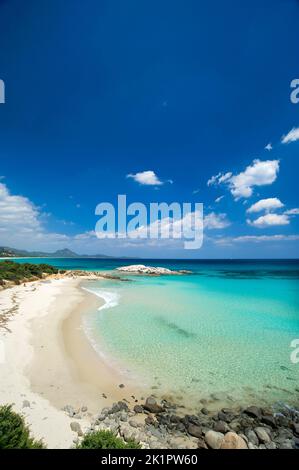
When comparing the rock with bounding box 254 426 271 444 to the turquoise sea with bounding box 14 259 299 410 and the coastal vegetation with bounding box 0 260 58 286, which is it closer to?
the turquoise sea with bounding box 14 259 299 410

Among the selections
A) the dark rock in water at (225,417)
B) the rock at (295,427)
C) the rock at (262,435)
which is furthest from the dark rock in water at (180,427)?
the rock at (295,427)

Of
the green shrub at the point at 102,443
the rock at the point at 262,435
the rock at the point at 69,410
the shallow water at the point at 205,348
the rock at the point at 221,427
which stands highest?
the green shrub at the point at 102,443

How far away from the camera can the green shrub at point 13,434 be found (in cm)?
447

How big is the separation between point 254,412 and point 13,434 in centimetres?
648

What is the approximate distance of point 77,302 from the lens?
71.8 ft

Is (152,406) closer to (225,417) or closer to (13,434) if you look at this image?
(225,417)

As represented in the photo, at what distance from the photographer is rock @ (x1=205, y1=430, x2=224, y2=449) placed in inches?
220

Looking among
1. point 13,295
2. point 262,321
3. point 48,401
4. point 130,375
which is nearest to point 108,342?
point 130,375

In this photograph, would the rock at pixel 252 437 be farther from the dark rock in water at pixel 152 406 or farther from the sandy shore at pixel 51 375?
the sandy shore at pixel 51 375

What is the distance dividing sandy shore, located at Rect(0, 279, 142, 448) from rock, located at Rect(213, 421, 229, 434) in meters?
2.92

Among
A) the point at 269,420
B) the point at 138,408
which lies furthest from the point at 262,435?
the point at 138,408

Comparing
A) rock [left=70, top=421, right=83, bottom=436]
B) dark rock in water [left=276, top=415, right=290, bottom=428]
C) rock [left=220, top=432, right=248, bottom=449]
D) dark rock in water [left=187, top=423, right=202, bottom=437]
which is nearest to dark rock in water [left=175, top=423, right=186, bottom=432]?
dark rock in water [left=187, top=423, right=202, bottom=437]

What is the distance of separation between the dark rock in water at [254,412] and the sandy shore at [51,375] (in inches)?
149
